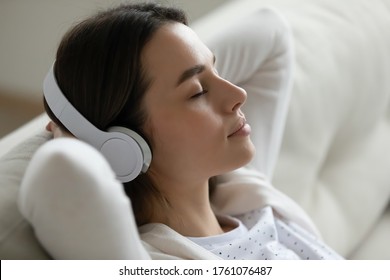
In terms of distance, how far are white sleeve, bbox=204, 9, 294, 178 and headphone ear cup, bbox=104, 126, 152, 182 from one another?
1.26 feet

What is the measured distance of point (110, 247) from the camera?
0.90 meters

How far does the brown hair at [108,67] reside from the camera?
110 cm

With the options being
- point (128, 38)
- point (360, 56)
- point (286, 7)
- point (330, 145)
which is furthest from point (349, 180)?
point (128, 38)

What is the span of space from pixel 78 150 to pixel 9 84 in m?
2.26

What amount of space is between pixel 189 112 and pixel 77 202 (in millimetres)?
324

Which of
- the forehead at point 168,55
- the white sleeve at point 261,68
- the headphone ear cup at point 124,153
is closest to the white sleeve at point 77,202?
the headphone ear cup at point 124,153

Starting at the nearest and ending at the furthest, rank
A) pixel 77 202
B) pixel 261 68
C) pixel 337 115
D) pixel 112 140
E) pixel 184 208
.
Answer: pixel 77 202 → pixel 112 140 → pixel 184 208 → pixel 261 68 → pixel 337 115

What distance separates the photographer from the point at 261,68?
1519 millimetres

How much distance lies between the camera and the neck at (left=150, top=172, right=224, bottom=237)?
1.20 m

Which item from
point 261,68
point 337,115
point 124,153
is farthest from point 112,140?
point 337,115

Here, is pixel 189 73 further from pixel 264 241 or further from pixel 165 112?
pixel 264 241

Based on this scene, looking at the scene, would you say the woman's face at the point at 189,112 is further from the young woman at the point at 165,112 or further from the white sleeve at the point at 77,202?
the white sleeve at the point at 77,202

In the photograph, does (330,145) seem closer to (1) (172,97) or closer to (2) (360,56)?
(2) (360,56)

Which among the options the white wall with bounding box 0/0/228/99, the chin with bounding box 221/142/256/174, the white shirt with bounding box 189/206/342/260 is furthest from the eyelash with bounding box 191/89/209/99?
the white wall with bounding box 0/0/228/99
